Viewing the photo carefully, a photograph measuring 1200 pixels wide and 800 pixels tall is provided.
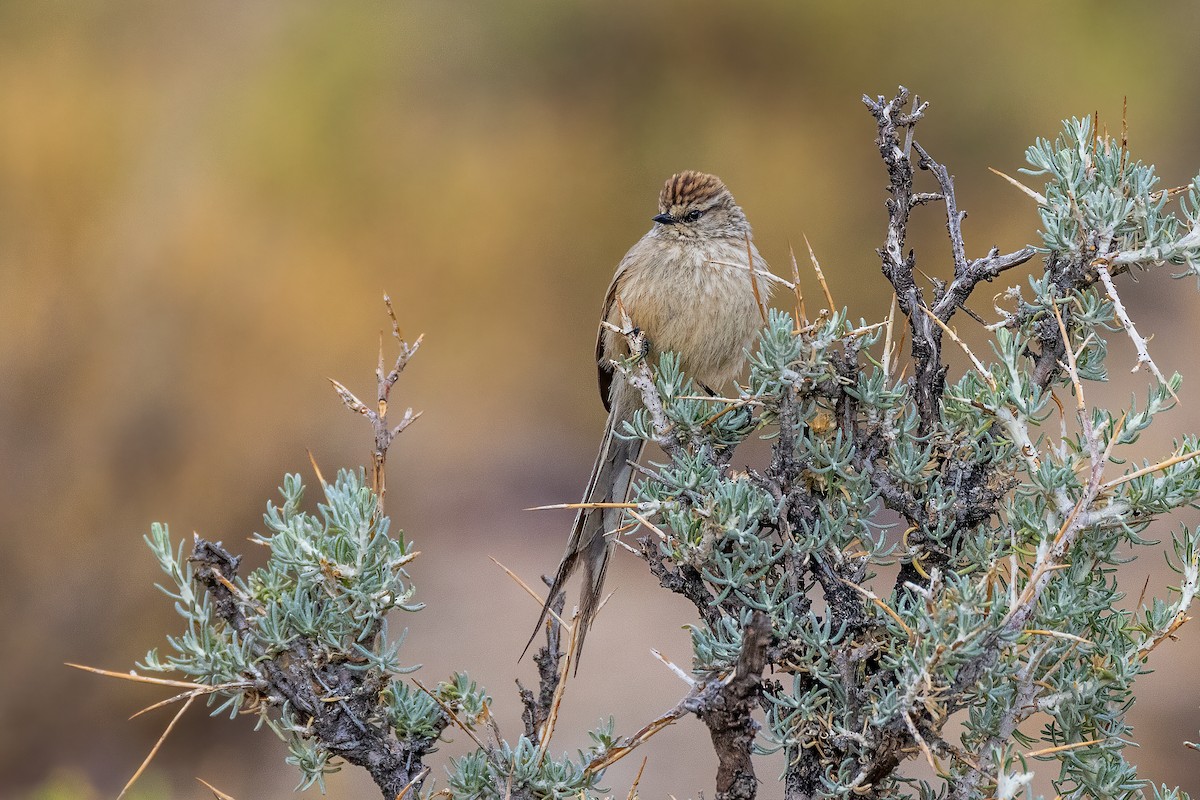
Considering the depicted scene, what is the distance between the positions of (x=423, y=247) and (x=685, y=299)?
416 centimetres

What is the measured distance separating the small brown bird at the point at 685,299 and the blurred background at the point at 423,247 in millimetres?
2450

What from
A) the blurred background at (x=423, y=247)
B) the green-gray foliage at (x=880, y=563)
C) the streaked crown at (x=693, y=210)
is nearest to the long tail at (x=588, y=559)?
the green-gray foliage at (x=880, y=563)

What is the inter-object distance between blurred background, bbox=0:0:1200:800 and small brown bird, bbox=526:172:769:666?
8.04 ft

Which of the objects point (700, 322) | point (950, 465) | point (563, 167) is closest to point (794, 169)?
point (563, 167)

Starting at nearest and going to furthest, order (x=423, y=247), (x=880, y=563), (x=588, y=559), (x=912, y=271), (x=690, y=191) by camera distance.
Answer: (x=880, y=563) < (x=912, y=271) < (x=588, y=559) < (x=690, y=191) < (x=423, y=247)

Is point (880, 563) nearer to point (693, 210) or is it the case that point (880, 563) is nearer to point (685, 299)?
point (685, 299)

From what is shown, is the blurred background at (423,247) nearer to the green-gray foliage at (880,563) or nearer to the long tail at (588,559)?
the long tail at (588,559)

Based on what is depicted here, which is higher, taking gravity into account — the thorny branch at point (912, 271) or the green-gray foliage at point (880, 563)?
the thorny branch at point (912, 271)

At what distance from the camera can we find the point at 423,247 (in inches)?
303

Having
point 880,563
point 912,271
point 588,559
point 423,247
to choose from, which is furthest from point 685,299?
point 423,247

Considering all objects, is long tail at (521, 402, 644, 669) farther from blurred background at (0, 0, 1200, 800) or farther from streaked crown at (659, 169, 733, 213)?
blurred background at (0, 0, 1200, 800)

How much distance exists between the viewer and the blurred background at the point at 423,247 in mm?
5910

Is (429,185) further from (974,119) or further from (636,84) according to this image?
(974,119)

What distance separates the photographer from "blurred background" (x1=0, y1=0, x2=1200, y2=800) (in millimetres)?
5910
